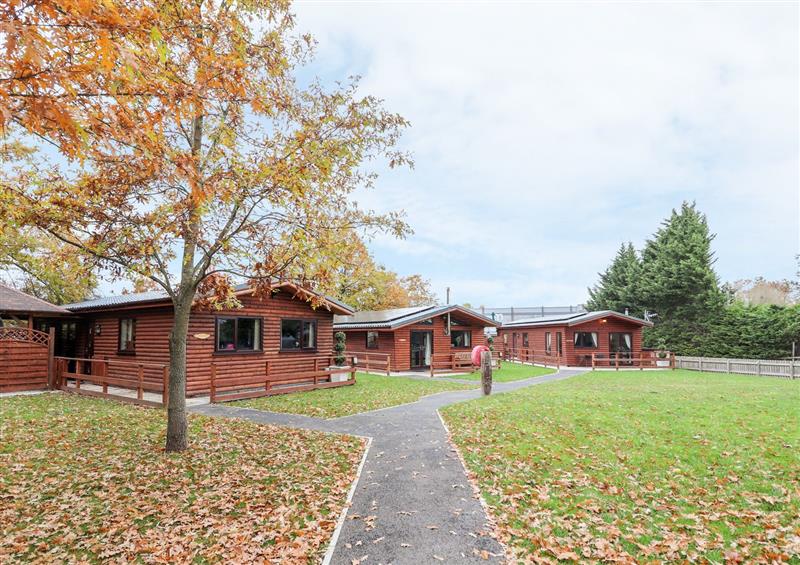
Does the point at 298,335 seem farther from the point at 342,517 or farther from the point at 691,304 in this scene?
the point at 691,304

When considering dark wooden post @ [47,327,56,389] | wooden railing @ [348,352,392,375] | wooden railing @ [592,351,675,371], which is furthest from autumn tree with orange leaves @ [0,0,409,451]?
wooden railing @ [592,351,675,371]

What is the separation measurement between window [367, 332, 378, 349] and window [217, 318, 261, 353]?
9.64m

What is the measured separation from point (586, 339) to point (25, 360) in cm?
2843

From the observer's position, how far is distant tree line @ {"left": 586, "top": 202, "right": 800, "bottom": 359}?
26.7 metres

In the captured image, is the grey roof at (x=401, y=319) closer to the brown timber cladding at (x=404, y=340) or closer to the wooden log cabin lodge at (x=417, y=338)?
the wooden log cabin lodge at (x=417, y=338)

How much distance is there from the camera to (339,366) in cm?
2064

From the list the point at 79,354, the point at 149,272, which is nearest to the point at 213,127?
the point at 149,272

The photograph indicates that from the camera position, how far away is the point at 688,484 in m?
5.97

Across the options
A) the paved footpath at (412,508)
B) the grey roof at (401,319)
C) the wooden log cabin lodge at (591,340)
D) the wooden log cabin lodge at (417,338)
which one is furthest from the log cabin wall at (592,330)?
the paved footpath at (412,508)

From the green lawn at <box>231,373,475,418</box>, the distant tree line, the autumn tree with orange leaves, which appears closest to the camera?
the autumn tree with orange leaves

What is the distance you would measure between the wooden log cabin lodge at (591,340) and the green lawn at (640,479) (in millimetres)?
16836

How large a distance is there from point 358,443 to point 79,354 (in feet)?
55.0

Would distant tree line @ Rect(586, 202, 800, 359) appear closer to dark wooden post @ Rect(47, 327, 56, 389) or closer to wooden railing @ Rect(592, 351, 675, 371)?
wooden railing @ Rect(592, 351, 675, 371)

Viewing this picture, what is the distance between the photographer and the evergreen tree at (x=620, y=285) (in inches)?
1453
